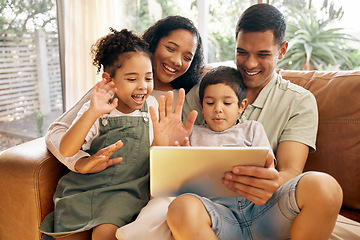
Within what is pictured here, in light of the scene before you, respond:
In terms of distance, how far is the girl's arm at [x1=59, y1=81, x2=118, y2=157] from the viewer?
1179 millimetres

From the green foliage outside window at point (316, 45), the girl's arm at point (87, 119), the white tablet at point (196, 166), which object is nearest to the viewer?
the white tablet at point (196, 166)

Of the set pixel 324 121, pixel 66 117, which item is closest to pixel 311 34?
pixel 324 121

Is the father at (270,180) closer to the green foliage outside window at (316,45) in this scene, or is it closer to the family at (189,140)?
the family at (189,140)

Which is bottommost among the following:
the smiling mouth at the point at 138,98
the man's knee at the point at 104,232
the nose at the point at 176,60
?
the man's knee at the point at 104,232

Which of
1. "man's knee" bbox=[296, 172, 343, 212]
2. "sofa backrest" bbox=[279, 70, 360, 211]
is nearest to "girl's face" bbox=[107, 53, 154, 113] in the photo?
"man's knee" bbox=[296, 172, 343, 212]

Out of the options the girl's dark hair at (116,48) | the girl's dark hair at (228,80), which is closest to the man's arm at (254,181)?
the girl's dark hair at (228,80)

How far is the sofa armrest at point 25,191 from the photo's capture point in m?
1.33

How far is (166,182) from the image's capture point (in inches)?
42.5

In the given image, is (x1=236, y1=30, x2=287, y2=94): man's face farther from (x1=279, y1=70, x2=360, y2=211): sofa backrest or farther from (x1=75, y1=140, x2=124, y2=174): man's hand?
(x1=75, y1=140, x2=124, y2=174): man's hand

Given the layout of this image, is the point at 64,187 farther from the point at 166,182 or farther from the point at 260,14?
the point at 260,14

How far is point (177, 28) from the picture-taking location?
1651mm

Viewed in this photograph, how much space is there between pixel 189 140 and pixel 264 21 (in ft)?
2.09

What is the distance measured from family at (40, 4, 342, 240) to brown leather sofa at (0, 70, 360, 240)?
70 millimetres

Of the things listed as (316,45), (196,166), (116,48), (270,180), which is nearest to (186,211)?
(196,166)
